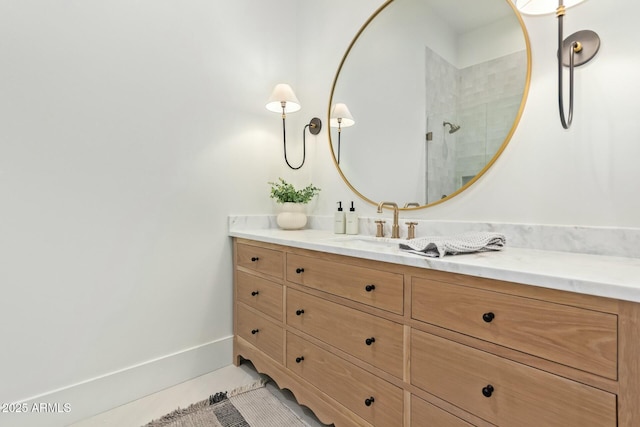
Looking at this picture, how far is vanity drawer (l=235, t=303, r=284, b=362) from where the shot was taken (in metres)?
1.59

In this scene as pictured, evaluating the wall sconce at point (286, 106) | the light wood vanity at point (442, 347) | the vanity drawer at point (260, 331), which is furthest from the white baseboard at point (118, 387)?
the wall sconce at point (286, 106)

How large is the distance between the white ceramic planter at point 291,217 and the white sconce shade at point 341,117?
1.89 ft

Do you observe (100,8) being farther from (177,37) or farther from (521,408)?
(521,408)

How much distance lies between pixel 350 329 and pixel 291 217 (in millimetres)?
956

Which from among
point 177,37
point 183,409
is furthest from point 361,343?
point 177,37

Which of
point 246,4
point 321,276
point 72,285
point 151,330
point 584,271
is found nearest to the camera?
point 584,271

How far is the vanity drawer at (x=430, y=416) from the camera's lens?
90cm

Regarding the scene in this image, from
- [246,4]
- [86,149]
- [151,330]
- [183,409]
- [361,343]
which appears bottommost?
[183,409]

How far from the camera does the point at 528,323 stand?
2.49ft

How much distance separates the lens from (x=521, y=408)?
77 cm

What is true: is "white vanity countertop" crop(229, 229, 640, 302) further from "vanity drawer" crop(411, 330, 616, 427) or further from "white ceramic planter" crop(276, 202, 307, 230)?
"white ceramic planter" crop(276, 202, 307, 230)

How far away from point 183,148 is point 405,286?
1.44 m

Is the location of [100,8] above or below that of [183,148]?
above

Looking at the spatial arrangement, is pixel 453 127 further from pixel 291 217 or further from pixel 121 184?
pixel 121 184
